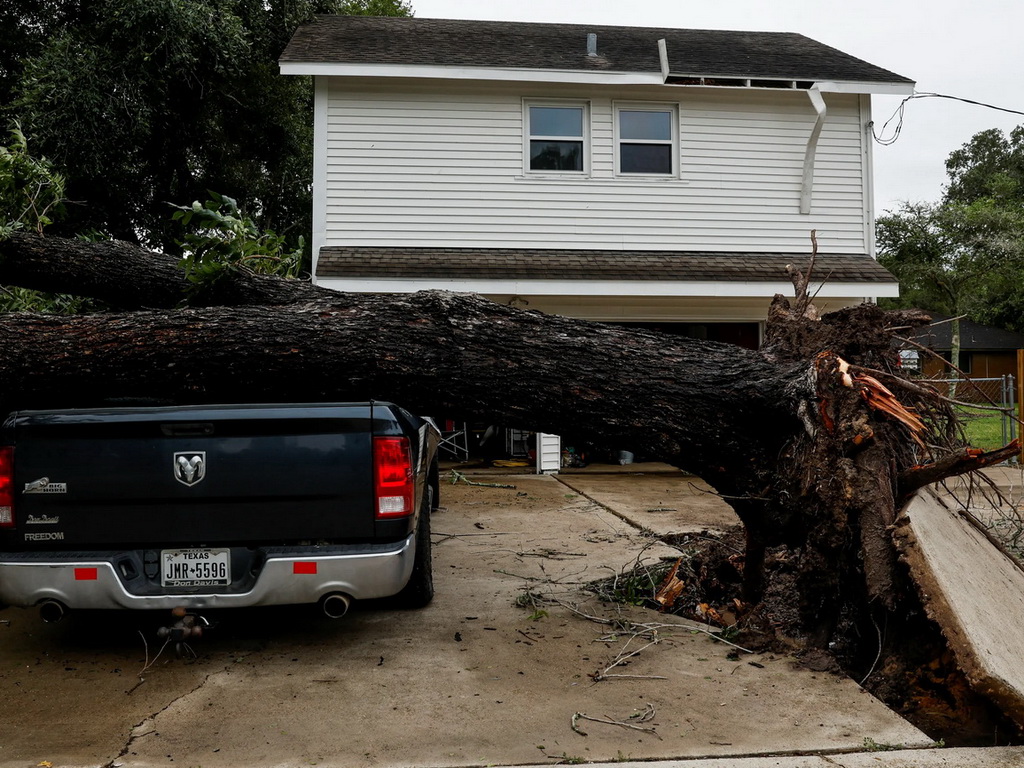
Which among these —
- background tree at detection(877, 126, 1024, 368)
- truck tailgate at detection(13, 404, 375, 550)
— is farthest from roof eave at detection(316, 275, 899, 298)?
background tree at detection(877, 126, 1024, 368)

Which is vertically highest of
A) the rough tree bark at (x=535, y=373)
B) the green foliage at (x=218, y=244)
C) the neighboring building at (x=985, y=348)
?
the green foliage at (x=218, y=244)

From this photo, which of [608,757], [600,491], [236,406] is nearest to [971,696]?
[608,757]

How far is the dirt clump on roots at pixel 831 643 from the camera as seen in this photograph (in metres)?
3.42

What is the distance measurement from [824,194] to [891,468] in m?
9.22

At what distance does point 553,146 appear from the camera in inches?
479

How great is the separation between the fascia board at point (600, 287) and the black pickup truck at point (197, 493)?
661 cm

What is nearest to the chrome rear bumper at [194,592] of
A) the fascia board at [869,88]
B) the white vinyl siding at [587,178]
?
the white vinyl siding at [587,178]

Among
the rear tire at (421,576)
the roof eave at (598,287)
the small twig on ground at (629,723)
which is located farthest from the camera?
the roof eave at (598,287)

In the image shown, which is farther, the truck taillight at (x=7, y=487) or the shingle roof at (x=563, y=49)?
the shingle roof at (x=563, y=49)

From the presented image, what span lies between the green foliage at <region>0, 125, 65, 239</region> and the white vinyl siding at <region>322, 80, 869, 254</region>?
5.12 m

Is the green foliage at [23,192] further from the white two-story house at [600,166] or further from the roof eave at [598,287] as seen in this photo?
the white two-story house at [600,166]

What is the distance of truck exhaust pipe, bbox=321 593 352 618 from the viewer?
382 centimetres

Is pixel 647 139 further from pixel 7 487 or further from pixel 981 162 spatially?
pixel 981 162

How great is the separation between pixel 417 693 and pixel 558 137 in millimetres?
9810
